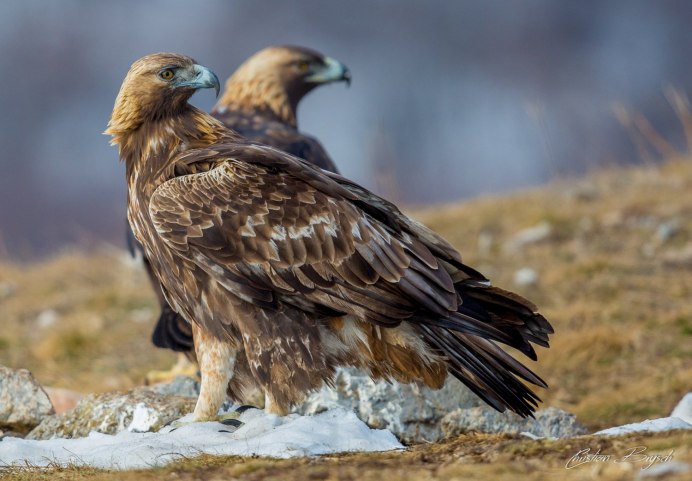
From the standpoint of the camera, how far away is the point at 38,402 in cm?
643

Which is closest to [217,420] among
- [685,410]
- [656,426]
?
[656,426]

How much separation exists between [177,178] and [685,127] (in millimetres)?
9570

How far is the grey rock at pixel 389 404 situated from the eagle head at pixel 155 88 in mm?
1757

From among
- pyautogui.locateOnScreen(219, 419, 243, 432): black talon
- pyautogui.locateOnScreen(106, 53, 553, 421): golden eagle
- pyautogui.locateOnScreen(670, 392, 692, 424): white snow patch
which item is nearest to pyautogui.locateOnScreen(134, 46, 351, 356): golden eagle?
Result: pyautogui.locateOnScreen(106, 53, 553, 421): golden eagle

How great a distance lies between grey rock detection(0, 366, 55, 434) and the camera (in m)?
6.36

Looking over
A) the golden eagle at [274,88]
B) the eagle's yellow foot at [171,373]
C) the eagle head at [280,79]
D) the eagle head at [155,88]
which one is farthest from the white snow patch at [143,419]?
the eagle head at [280,79]

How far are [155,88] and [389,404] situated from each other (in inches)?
84.7

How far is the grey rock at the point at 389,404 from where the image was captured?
613 centimetres

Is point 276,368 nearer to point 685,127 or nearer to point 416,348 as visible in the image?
point 416,348

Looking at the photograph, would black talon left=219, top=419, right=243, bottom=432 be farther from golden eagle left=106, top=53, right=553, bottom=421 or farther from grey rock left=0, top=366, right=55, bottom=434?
grey rock left=0, top=366, right=55, bottom=434

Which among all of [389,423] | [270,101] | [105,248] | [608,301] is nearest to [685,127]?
[608,301]

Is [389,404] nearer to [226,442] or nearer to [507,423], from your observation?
[507,423]

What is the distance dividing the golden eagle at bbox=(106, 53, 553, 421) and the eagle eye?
1.89 feet

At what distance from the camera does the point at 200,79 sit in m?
6.15
